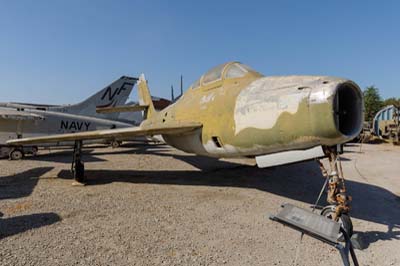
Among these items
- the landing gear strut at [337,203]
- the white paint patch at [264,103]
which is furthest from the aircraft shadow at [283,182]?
the white paint patch at [264,103]

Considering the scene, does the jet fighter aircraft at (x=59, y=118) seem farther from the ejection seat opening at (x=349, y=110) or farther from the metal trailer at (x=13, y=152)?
the ejection seat opening at (x=349, y=110)

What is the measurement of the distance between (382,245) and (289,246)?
54.9 inches

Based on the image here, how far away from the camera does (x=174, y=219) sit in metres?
4.85

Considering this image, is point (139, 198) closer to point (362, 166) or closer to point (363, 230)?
point (363, 230)

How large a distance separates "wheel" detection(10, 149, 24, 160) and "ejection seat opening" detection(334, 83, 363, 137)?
1380 cm

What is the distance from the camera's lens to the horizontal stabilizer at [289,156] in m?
4.82

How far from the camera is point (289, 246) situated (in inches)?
153

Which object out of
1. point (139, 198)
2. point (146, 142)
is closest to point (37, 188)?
point (139, 198)

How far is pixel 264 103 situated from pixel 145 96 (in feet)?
32.3

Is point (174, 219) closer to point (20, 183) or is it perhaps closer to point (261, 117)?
point (261, 117)

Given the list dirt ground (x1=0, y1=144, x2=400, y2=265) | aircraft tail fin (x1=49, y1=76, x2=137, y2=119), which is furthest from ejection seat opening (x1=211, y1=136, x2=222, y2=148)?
aircraft tail fin (x1=49, y1=76, x2=137, y2=119)

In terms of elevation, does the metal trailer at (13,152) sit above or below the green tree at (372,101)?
below

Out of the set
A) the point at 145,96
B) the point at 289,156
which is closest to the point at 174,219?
the point at 289,156

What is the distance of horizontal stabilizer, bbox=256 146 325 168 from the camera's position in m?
4.82
